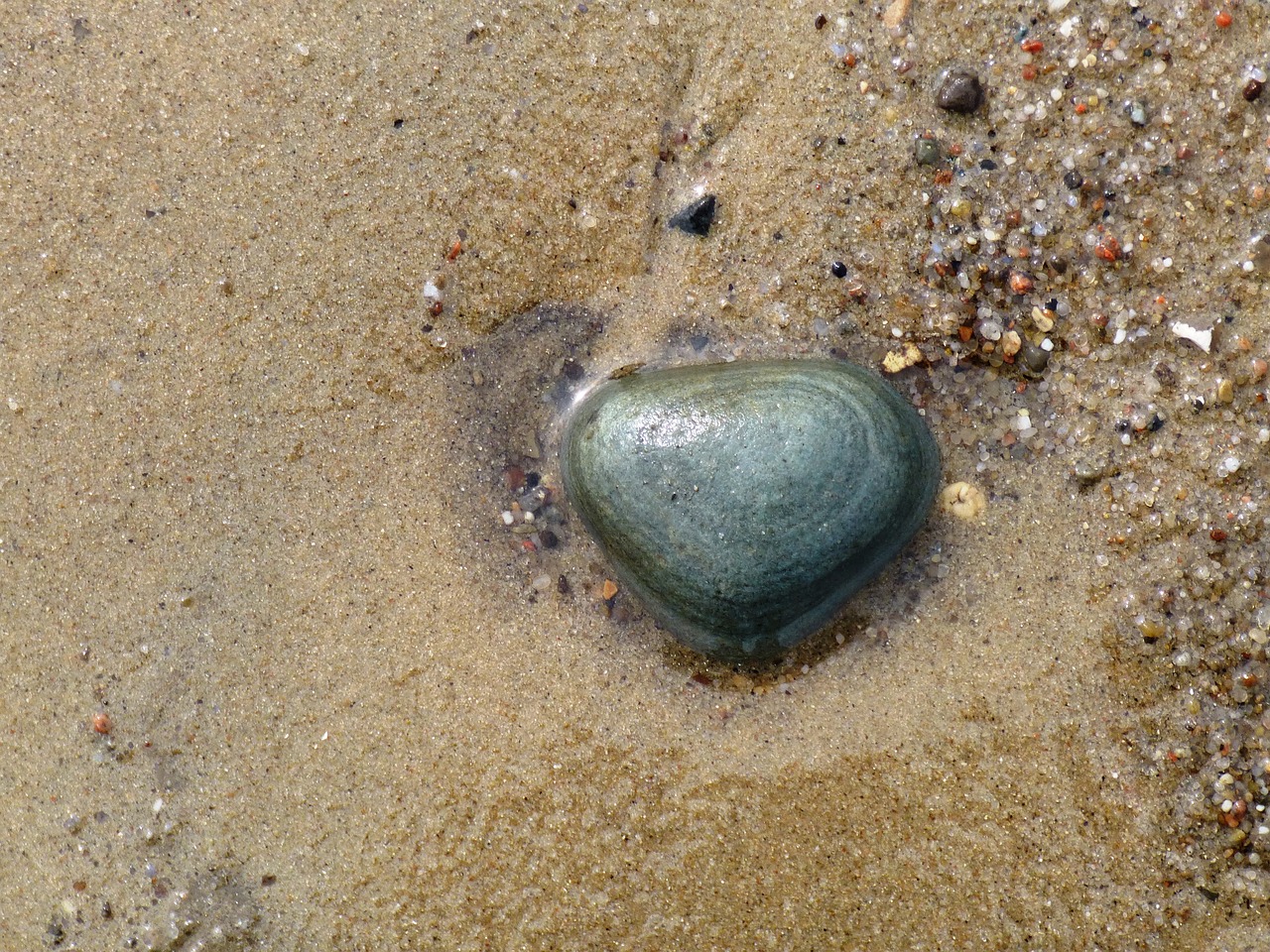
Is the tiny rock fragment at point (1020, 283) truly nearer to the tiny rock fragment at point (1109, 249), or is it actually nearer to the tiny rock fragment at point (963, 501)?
the tiny rock fragment at point (1109, 249)

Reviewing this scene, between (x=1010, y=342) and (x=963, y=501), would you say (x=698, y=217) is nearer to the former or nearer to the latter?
(x=1010, y=342)

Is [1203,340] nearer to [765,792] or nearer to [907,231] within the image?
[907,231]

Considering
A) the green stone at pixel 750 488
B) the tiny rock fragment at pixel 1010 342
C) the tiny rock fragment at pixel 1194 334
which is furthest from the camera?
the tiny rock fragment at pixel 1010 342

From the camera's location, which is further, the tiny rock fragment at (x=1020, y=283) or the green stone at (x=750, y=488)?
the tiny rock fragment at (x=1020, y=283)

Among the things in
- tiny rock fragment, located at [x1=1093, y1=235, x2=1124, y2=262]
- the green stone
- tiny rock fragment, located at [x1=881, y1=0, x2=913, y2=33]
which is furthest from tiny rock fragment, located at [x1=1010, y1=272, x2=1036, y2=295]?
tiny rock fragment, located at [x1=881, y1=0, x2=913, y2=33]

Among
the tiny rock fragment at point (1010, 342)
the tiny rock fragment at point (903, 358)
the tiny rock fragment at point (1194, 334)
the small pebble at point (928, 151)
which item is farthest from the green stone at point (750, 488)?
the tiny rock fragment at point (1194, 334)

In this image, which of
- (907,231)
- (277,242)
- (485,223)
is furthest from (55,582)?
(907,231)

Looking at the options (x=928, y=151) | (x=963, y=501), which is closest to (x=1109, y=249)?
(x=928, y=151)
